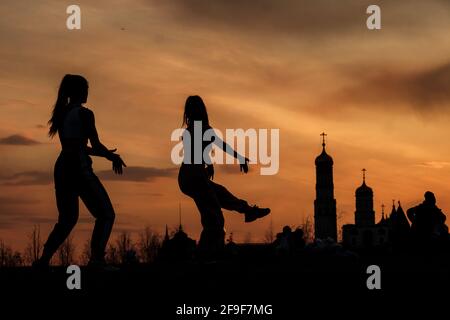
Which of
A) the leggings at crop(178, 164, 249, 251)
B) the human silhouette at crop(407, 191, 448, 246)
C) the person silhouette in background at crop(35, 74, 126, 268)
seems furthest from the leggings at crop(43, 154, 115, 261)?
the human silhouette at crop(407, 191, 448, 246)

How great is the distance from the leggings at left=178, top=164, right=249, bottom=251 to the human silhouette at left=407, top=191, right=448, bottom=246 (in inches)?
288

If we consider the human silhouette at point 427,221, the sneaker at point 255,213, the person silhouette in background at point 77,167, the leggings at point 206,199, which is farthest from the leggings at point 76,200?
the human silhouette at point 427,221

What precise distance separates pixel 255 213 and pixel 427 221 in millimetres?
6855

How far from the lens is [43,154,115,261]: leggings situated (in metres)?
12.2

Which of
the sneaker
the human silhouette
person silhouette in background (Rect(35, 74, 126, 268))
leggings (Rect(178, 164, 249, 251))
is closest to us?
person silhouette in background (Rect(35, 74, 126, 268))

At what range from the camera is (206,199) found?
43.4 ft

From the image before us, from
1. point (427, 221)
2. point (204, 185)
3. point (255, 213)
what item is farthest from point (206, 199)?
point (427, 221)

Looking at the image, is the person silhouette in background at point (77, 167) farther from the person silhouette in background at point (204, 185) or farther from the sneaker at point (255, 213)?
the sneaker at point (255, 213)

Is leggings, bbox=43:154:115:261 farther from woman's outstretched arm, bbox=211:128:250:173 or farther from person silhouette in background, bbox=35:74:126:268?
woman's outstretched arm, bbox=211:128:250:173

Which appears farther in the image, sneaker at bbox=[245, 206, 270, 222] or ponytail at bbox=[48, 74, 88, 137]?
sneaker at bbox=[245, 206, 270, 222]

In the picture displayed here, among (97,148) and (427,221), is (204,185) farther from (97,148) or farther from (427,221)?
(427,221)

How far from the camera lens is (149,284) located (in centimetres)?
1142

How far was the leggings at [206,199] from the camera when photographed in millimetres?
13000
